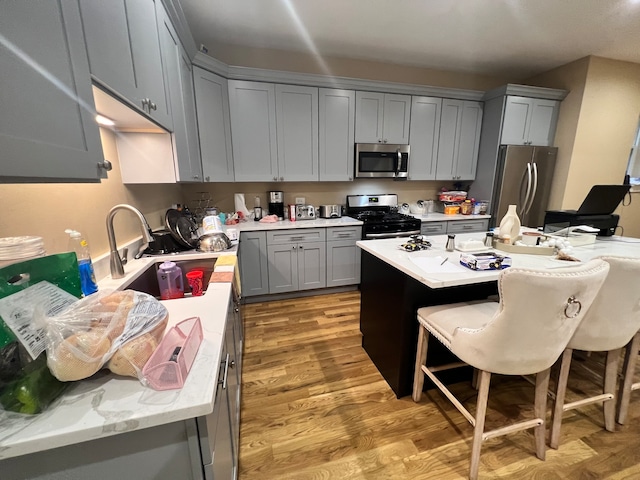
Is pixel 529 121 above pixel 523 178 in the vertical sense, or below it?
above

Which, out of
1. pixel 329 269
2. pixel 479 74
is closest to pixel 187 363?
pixel 329 269

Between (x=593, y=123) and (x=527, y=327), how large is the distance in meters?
4.03

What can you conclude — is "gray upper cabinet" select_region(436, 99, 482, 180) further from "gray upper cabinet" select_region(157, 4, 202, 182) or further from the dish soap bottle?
Result: the dish soap bottle

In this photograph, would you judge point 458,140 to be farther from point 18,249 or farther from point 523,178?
point 18,249

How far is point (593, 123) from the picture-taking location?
3396mm

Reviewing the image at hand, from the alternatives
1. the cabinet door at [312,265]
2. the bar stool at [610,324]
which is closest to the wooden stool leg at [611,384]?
the bar stool at [610,324]

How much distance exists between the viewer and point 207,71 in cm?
261

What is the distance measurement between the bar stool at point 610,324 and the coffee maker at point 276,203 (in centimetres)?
288

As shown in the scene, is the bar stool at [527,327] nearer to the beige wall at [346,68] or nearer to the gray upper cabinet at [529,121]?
the gray upper cabinet at [529,121]

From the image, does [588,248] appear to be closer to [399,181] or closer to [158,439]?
[399,181]

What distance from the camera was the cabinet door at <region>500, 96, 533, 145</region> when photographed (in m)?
3.38

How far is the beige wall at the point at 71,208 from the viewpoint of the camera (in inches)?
37.6

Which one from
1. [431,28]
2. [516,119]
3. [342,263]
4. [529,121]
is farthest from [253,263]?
[529,121]

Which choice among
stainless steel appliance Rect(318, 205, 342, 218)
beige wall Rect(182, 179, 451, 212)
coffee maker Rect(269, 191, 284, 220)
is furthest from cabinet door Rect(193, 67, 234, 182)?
stainless steel appliance Rect(318, 205, 342, 218)
